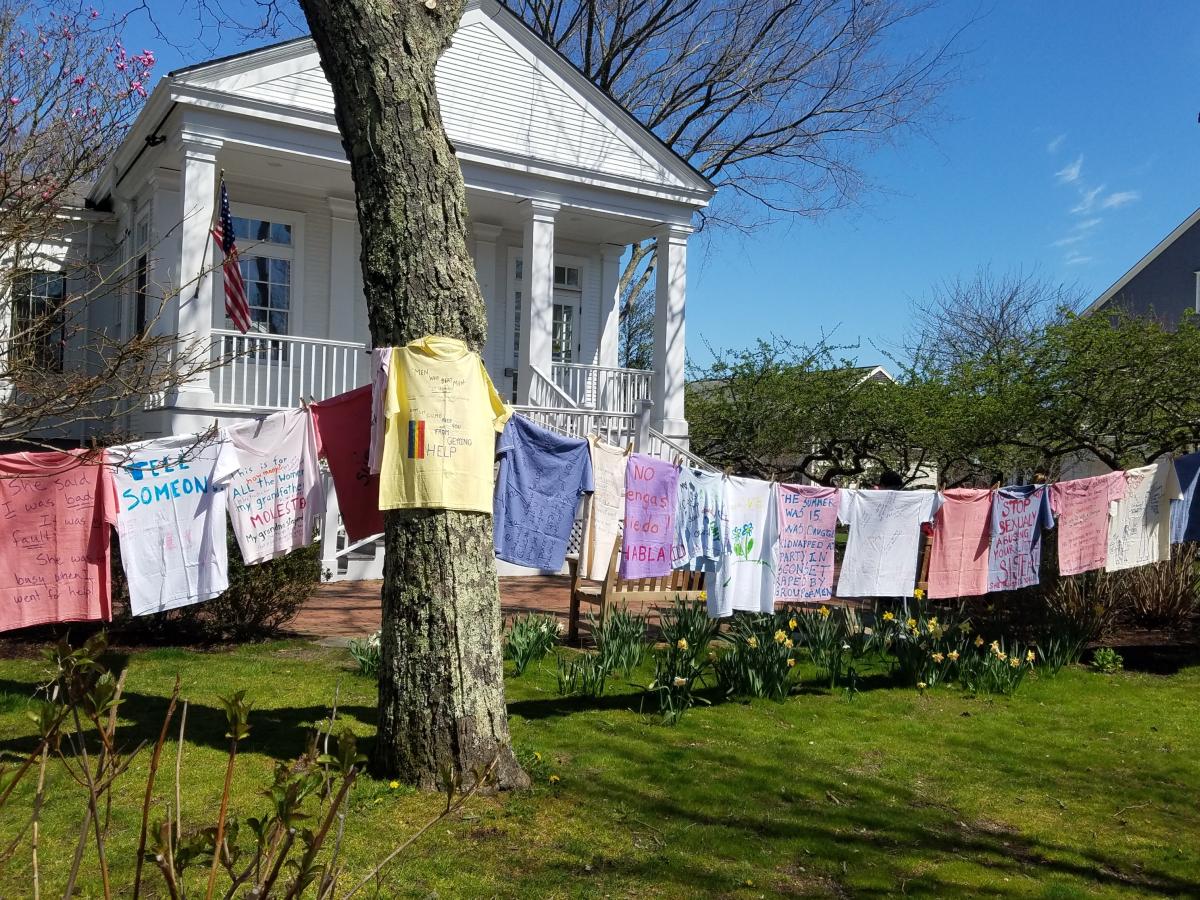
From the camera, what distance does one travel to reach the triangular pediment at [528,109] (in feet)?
46.4

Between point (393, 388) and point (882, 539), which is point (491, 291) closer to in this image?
point (882, 539)

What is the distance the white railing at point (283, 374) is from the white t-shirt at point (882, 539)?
7381mm

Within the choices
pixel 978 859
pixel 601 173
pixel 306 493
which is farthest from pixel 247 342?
pixel 978 859

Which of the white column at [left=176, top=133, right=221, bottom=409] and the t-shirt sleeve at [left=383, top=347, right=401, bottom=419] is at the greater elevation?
the white column at [left=176, top=133, right=221, bottom=409]

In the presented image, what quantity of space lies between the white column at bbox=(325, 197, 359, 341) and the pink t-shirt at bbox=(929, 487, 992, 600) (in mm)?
9823

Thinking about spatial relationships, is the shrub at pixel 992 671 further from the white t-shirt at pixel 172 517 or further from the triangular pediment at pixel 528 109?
the triangular pediment at pixel 528 109

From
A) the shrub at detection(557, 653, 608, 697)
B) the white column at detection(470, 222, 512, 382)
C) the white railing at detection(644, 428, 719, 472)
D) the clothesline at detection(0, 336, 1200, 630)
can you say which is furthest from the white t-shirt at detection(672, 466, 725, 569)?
the white column at detection(470, 222, 512, 382)

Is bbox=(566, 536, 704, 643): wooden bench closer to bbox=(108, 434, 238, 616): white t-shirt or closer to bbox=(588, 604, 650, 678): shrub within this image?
bbox=(588, 604, 650, 678): shrub

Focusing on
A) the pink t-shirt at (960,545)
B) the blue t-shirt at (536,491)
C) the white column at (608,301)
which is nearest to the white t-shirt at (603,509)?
the blue t-shirt at (536,491)

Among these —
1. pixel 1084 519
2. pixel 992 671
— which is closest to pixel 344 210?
pixel 1084 519

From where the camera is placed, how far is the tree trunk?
4.79 meters

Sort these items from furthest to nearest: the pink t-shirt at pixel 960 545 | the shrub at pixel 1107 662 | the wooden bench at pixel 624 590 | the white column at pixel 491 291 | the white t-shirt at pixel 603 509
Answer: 1. the white column at pixel 491 291
2. the shrub at pixel 1107 662
3. the wooden bench at pixel 624 590
4. the pink t-shirt at pixel 960 545
5. the white t-shirt at pixel 603 509

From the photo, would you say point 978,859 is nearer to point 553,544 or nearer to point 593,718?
point 593,718

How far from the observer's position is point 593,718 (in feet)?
20.9
